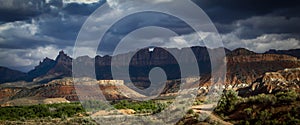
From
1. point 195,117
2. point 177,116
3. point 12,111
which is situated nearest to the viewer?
point 195,117

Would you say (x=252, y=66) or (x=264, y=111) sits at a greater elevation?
(x=252, y=66)

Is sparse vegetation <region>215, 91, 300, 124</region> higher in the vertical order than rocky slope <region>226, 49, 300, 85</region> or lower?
lower

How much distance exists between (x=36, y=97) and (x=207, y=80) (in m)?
75.1

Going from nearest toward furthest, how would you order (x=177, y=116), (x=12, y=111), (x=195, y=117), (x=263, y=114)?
(x=263, y=114)
(x=195, y=117)
(x=177, y=116)
(x=12, y=111)

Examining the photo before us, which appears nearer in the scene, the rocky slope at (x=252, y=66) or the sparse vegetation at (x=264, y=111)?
the sparse vegetation at (x=264, y=111)

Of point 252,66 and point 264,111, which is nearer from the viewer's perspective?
point 264,111

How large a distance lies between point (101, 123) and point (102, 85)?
142 meters

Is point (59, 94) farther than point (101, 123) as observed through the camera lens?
Yes

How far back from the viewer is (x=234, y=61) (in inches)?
7697

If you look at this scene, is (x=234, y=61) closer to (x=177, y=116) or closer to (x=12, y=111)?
(x=12, y=111)

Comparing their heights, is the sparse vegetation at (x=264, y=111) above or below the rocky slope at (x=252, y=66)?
below

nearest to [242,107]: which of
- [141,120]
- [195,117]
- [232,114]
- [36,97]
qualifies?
[232,114]

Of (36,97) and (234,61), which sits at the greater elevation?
(234,61)

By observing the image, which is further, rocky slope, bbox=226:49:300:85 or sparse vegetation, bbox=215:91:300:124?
rocky slope, bbox=226:49:300:85
